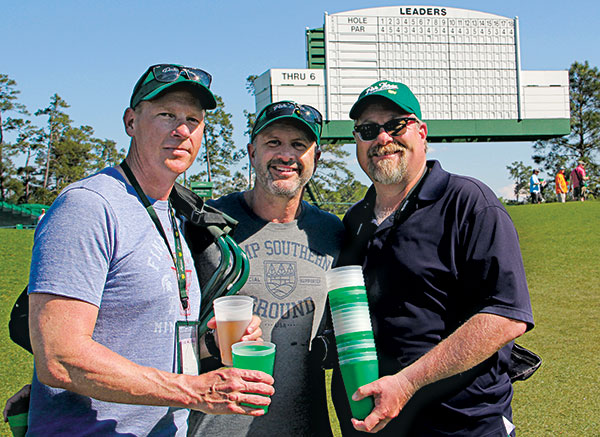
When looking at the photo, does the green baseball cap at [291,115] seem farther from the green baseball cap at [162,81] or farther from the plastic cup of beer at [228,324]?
the plastic cup of beer at [228,324]

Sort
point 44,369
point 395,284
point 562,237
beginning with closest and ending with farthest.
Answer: point 44,369 → point 395,284 → point 562,237

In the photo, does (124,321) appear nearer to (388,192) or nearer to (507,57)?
(388,192)

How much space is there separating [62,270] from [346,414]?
181 centimetres

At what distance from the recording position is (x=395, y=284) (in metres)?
2.49

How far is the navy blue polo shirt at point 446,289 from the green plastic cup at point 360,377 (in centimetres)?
40

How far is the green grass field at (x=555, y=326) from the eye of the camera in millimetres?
4238

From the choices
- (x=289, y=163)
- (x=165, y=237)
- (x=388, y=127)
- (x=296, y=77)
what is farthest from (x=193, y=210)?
(x=296, y=77)

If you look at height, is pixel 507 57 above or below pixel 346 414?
above

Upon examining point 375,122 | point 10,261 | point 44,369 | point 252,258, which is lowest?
point 10,261

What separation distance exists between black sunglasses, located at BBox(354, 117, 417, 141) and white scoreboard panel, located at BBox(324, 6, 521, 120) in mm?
22941

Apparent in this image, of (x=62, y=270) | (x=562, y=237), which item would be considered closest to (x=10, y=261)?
(x=62, y=270)

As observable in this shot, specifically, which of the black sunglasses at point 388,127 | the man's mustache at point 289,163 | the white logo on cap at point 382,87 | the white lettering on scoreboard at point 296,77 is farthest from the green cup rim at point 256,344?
the white lettering on scoreboard at point 296,77

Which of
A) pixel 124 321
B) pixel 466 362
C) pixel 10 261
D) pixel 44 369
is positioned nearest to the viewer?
pixel 44 369

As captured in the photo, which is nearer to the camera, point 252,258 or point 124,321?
point 124,321
